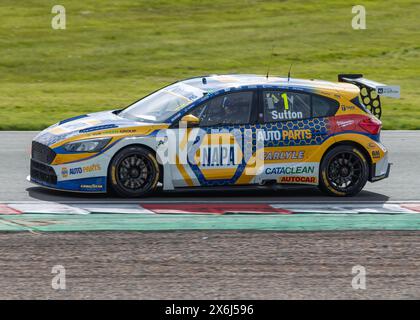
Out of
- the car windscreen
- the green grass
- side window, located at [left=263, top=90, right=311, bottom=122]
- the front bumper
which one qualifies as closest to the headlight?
the front bumper

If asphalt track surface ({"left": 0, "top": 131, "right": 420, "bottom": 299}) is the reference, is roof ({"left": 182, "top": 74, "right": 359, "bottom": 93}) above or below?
above

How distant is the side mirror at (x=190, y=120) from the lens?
1268 centimetres

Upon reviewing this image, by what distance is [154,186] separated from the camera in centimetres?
1276

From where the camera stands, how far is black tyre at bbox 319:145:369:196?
1323cm

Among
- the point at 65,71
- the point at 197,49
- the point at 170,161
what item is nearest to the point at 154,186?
the point at 170,161

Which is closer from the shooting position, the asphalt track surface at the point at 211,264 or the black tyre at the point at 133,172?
the asphalt track surface at the point at 211,264

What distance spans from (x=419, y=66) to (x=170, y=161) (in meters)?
19.8

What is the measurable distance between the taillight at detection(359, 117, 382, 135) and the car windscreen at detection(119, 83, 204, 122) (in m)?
2.13

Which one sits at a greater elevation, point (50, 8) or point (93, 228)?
point (50, 8)

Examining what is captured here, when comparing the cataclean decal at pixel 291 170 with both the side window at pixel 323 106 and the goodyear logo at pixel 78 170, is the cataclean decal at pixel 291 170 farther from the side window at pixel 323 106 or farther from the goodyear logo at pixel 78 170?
the goodyear logo at pixel 78 170

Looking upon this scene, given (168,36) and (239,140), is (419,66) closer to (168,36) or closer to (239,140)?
(168,36)

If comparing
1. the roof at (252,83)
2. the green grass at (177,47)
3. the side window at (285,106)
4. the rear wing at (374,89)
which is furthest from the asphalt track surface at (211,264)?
the green grass at (177,47)

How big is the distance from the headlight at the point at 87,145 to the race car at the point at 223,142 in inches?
0.5

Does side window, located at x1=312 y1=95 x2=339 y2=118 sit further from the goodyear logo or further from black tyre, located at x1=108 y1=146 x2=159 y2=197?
the goodyear logo
